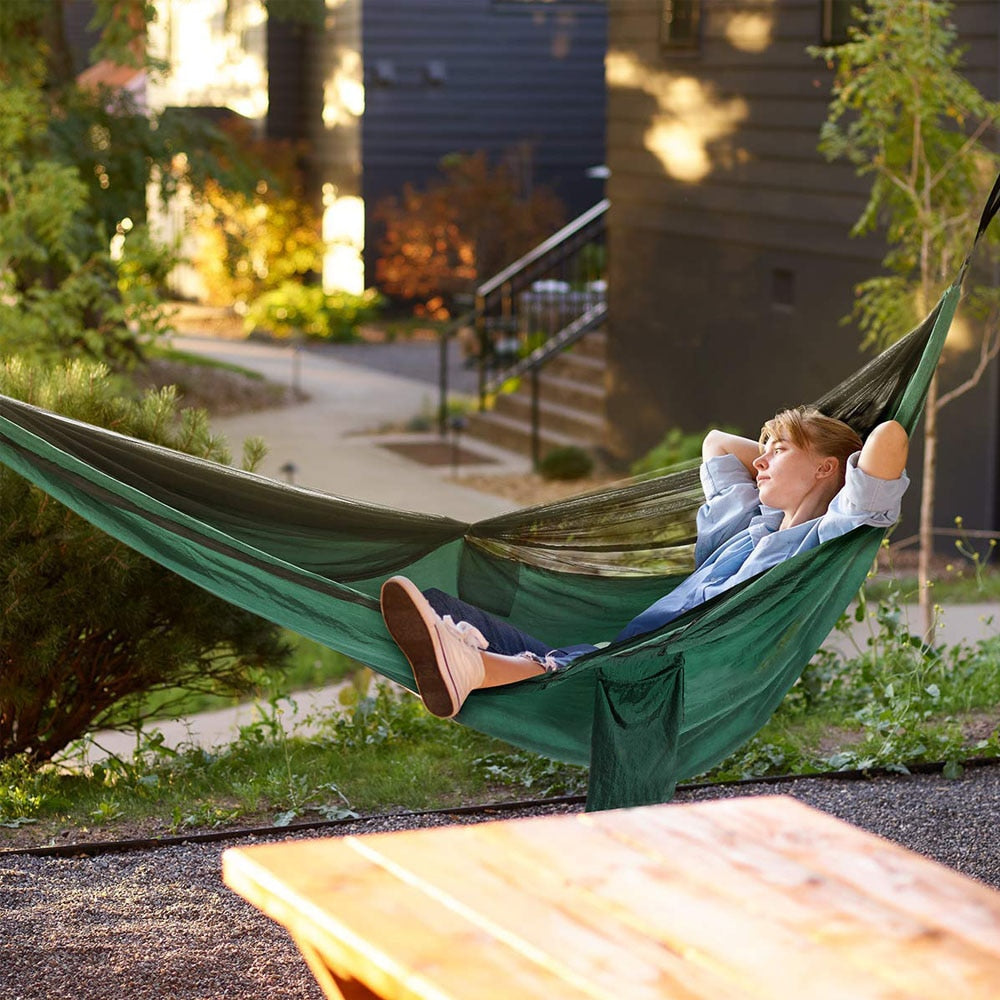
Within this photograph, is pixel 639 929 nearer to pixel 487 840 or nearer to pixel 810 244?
pixel 487 840

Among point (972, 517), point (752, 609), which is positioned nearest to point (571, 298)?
point (972, 517)

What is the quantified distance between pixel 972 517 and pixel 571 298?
4473 mm

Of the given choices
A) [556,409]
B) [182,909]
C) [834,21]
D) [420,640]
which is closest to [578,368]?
[556,409]

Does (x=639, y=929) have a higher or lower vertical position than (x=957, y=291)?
lower

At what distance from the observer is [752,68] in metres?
8.59

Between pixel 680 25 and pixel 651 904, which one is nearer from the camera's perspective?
pixel 651 904

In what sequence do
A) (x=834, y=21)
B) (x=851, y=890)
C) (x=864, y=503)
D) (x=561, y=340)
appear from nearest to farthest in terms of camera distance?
(x=851, y=890) < (x=864, y=503) < (x=834, y=21) < (x=561, y=340)

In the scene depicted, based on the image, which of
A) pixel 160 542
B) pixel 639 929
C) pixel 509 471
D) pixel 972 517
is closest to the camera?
pixel 639 929

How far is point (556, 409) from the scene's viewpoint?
10367mm

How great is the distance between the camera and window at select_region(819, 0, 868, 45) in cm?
801

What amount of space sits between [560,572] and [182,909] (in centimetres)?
115

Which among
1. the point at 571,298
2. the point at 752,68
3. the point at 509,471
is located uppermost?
the point at 752,68

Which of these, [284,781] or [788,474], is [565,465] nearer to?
[284,781]

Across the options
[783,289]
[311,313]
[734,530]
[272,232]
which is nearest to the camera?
[734,530]
